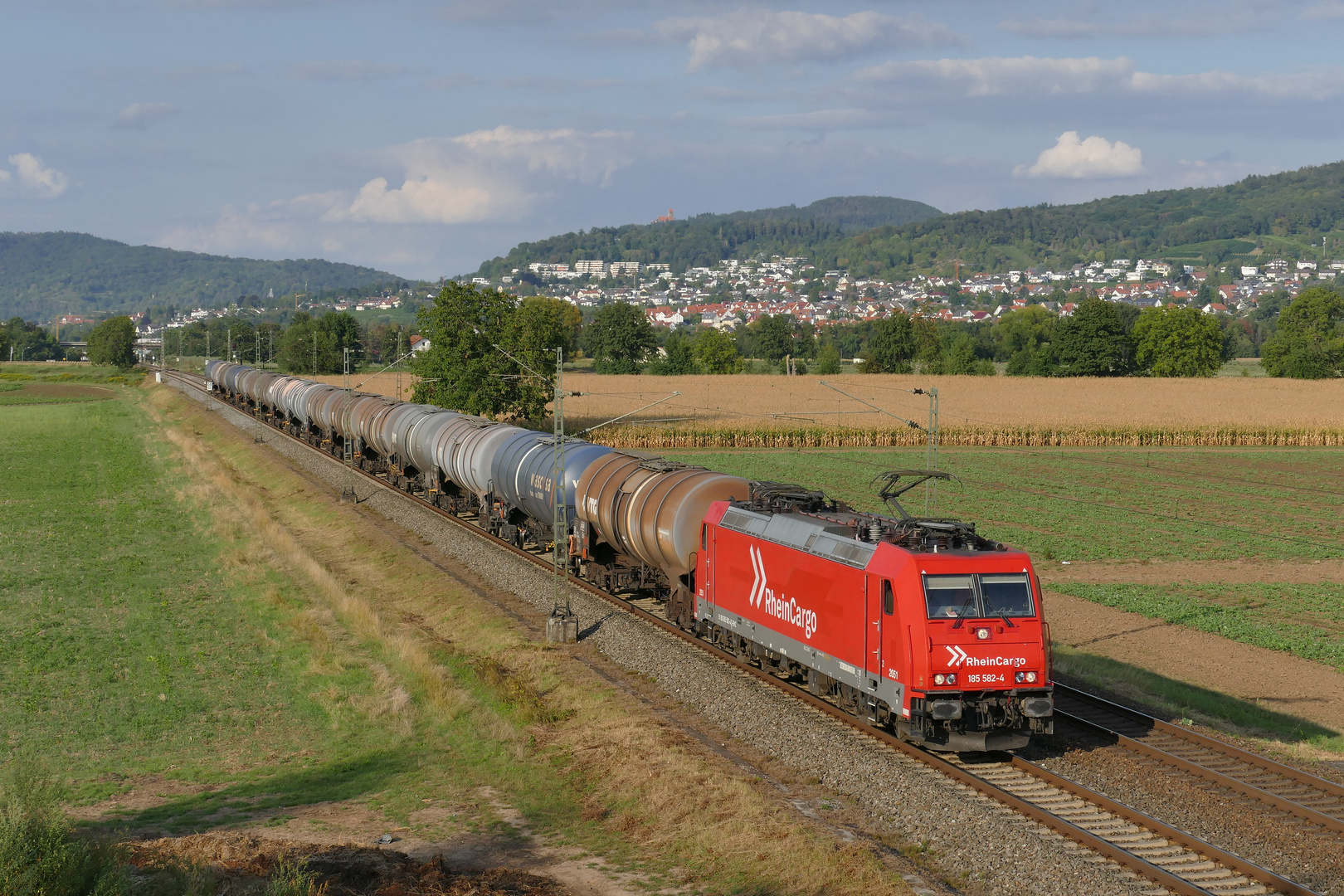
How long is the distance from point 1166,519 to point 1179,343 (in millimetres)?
105860

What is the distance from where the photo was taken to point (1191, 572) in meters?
38.2

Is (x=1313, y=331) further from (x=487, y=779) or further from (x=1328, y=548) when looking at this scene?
(x=487, y=779)

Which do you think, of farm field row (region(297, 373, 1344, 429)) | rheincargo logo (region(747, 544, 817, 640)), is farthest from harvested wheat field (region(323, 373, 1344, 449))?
rheincargo logo (region(747, 544, 817, 640))

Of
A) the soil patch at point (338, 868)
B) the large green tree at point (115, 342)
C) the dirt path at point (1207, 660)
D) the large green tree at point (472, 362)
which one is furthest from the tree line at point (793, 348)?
the large green tree at point (115, 342)

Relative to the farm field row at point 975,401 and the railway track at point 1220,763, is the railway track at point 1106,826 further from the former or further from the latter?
the farm field row at point 975,401

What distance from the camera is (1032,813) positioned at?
16.5 m

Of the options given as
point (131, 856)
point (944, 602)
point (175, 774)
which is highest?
point (944, 602)

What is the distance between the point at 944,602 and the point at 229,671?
17991mm

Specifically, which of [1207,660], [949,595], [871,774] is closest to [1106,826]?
[871,774]

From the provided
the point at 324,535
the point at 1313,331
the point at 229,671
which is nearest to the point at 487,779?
the point at 229,671

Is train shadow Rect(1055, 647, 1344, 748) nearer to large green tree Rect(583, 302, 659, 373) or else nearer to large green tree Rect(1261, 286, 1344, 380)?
large green tree Rect(1261, 286, 1344, 380)

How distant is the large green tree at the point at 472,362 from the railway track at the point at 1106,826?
50.3 meters

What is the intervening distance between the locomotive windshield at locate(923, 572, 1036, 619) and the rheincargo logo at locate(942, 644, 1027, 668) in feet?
1.70

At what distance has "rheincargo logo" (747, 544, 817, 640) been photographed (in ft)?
70.1
